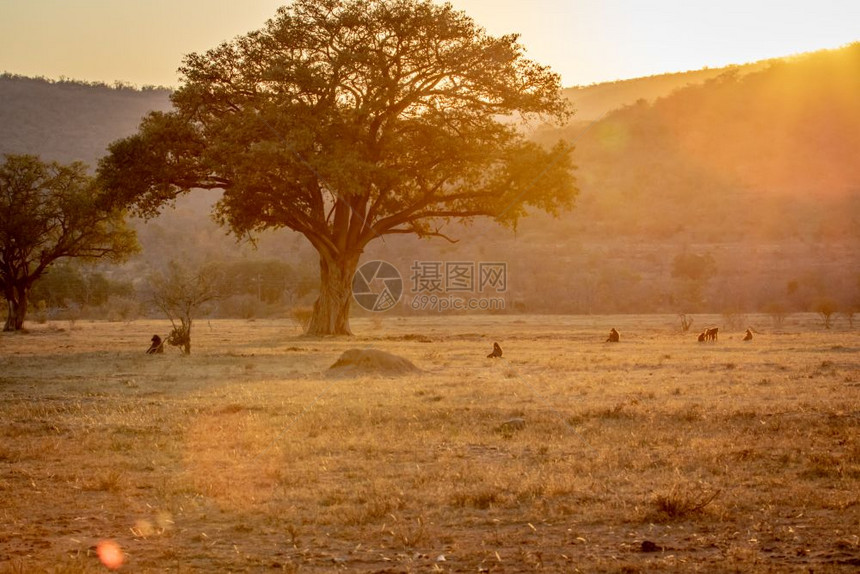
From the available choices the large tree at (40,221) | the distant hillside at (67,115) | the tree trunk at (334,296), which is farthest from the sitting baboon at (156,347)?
the distant hillside at (67,115)

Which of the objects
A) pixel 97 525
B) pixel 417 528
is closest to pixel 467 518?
pixel 417 528

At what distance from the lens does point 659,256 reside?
8269 centimetres

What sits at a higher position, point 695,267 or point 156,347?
point 695,267

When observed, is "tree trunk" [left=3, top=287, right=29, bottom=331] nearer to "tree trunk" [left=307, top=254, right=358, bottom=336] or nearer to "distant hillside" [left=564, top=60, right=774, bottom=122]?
"tree trunk" [left=307, top=254, right=358, bottom=336]

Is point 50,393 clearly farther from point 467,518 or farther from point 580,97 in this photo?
point 580,97

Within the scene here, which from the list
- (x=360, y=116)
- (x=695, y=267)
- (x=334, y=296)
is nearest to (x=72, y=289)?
(x=334, y=296)

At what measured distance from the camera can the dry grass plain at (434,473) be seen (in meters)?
6.44

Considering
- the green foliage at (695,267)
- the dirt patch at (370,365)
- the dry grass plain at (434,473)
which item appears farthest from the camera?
the green foliage at (695,267)

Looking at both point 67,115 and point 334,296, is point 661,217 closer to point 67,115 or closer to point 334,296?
point 334,296

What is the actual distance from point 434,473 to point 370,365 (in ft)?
37.4

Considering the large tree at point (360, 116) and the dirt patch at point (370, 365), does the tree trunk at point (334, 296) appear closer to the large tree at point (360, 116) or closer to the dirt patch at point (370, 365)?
the large tree at point (360, 116)

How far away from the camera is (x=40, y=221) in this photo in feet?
143

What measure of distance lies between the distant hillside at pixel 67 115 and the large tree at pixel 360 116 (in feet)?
299

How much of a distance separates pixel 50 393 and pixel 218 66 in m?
22.0
